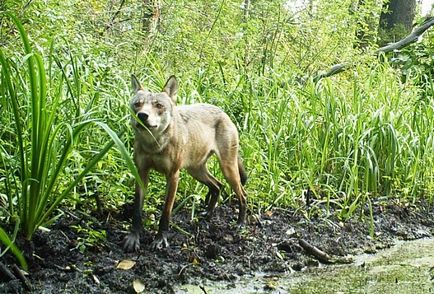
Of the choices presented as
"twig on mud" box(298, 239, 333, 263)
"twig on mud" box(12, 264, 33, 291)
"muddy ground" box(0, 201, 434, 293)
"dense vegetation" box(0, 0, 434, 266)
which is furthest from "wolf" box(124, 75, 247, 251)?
"twig on mud" box(12, 264, 33, 291)

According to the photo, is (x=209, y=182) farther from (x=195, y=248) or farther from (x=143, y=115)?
(x=143, y=115)

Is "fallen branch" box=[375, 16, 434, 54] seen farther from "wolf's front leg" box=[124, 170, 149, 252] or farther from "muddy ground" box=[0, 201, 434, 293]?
"wolf's front leg" box=[124, 170, 149, 252]

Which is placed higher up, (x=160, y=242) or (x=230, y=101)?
(x=230, y=101)

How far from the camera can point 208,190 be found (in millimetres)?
5938

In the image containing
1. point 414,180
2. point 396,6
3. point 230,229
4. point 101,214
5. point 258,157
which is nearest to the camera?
point 101,214

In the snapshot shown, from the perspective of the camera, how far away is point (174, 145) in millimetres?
4898

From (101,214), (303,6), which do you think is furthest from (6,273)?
(303,6)

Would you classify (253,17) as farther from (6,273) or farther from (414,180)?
(6,273)

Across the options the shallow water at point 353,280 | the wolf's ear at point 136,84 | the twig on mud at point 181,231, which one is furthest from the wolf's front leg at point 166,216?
the wolf's ear at point 136,84

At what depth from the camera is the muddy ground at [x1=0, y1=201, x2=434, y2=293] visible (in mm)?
3959

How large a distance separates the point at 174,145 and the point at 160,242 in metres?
0.72

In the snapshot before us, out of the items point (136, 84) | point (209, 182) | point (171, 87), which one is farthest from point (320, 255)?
point (136, 84)

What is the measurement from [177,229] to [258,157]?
5.86 ft

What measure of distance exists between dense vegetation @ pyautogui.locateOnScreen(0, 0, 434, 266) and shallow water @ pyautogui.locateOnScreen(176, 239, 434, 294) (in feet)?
3.38
